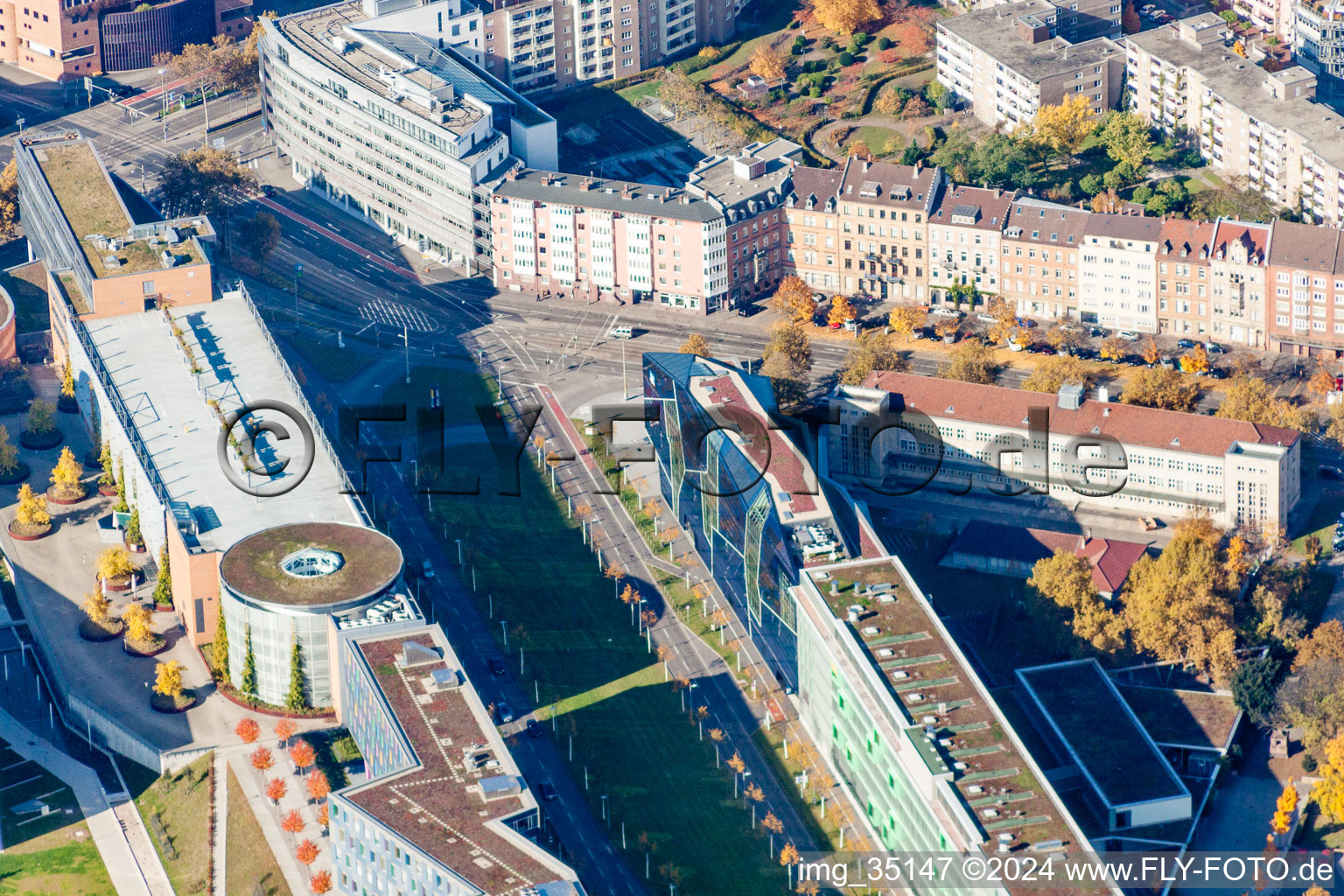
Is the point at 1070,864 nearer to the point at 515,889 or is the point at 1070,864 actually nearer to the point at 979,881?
the point at 979,881

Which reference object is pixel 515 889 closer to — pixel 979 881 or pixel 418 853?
pixel 418 853

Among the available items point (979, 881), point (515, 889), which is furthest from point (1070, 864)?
point (515, 889)

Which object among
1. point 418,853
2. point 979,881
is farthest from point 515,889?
point 979,881

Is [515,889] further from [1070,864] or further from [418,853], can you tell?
[1070,864]
